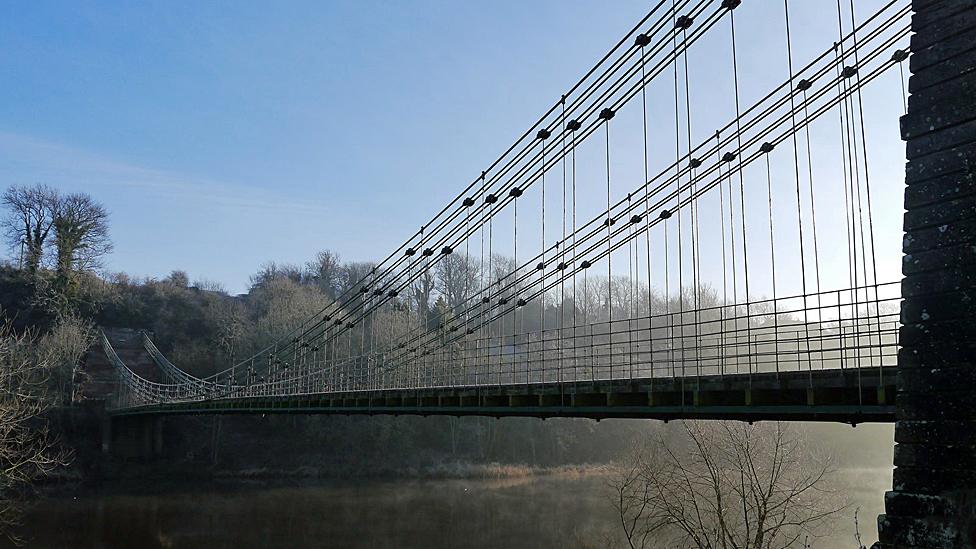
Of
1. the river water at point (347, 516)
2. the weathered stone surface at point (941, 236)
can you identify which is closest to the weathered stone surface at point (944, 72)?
the weathered stone surface at point (941, 236)

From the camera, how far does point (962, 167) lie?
15.3 ft

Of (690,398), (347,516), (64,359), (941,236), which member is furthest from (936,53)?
(64,359)

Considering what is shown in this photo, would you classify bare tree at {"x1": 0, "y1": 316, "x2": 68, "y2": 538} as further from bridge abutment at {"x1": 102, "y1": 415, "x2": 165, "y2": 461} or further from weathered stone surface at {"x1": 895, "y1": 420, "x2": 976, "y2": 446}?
weathered stone surface at {"x1": 895, "y1": 420, "x2": 976, "y2": 446}

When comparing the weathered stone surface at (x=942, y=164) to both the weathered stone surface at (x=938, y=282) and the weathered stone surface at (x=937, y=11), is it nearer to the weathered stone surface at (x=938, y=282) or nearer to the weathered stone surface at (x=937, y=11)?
the weathered stone surface at (x=938, y=282)

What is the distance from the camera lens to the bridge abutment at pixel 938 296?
14.6 feet

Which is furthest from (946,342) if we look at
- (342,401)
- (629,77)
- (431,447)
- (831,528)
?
(431,447)

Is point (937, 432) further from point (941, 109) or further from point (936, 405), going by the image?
point (941, 109)

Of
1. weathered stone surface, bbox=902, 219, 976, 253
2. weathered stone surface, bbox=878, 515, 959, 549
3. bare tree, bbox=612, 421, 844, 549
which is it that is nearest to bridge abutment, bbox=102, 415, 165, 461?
bare tree, bbox=612, 421, 844, 549

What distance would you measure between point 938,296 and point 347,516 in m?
21.2

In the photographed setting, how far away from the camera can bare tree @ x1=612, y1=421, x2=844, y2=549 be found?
12.5 m

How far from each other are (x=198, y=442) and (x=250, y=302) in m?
16.5

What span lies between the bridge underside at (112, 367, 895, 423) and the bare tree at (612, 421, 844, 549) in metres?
3.06

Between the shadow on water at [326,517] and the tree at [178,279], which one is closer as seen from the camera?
the shadow on water at [326,517]

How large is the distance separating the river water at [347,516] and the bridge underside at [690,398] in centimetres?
501
